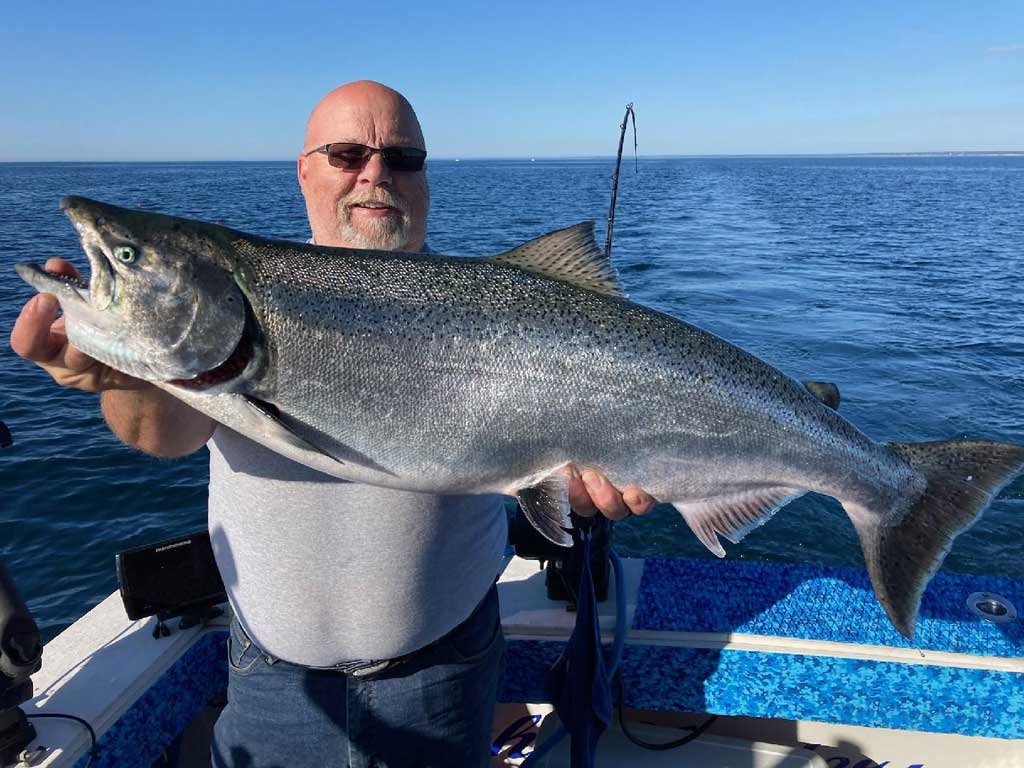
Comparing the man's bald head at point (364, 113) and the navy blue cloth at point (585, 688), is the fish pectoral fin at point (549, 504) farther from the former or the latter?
the man's bald head at point (364, 113)

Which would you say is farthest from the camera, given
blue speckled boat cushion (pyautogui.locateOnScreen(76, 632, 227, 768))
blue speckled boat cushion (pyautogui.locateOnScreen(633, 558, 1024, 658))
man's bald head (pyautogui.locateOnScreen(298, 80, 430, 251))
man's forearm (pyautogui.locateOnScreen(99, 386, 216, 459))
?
blue speckled boat cushion (pyautogui.locateOnScreen(633, 558, 1024, 658))

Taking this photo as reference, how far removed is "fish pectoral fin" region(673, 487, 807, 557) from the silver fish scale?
0.24ft

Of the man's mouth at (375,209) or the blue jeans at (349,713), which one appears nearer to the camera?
the blue jeans at (349,713)

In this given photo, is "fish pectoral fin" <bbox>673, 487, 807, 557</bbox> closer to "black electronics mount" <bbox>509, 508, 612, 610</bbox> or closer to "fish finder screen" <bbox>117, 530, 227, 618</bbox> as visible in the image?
"black electronics mount" <bbox>509, 508, 612, 610</bbox>

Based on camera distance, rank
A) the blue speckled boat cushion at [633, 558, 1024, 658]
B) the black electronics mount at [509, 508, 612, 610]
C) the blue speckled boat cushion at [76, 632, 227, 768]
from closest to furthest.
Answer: the blue speckled boat cushion at [76, 632, 227, 768] → the blue speckled boat cushion at [633, 558, 1024, 658] → the black electronics mount at [509, 508, 612, 610]

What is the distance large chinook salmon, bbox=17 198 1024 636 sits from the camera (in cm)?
253

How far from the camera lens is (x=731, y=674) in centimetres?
368

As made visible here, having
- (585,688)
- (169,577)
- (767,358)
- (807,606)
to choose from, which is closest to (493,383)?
(585,688)

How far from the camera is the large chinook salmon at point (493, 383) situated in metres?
2.53

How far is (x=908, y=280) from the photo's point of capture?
23.6 meters

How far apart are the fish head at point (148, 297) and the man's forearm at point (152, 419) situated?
6.7 inches

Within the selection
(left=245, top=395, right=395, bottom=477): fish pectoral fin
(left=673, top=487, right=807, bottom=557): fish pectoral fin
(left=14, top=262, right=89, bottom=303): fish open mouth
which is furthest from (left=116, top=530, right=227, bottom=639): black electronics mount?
(left=673, top=487, right=807, bottom=557): fish pectoral fin

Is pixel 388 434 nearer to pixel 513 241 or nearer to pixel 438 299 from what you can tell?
pixel 438 299

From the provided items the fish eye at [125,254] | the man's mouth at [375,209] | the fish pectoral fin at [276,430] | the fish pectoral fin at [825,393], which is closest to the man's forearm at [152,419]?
the fish pectoral fin at [276,430]
